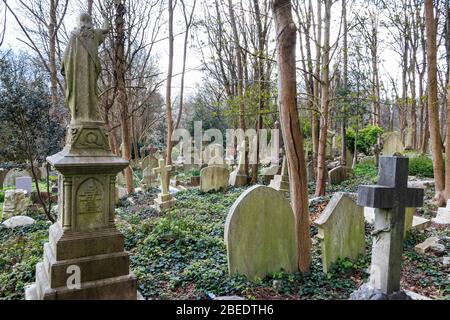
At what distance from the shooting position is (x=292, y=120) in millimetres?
4234

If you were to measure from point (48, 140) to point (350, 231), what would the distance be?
7.11 m

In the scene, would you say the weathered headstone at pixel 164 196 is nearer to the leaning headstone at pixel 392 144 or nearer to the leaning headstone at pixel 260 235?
the leaning headstone at pixel 260 235

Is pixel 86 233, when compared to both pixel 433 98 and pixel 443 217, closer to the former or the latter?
pixel 443 217

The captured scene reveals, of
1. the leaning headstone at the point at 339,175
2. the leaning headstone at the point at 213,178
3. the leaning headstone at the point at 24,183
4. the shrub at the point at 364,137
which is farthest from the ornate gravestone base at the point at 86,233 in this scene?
the shrub at the point at 364,137

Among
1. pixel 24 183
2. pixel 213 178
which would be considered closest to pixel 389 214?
pixel 213 178

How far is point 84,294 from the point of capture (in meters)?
3.27

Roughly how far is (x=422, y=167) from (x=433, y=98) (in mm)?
6312

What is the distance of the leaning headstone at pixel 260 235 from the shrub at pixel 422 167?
431 inches

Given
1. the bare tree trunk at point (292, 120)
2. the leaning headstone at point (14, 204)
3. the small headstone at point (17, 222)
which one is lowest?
the small headstone at point (17, 222)

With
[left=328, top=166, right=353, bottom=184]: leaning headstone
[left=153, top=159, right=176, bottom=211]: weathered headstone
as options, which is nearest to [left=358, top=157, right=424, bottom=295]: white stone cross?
[left=153, top=159, right=176, bottom=211]: weathered headstone

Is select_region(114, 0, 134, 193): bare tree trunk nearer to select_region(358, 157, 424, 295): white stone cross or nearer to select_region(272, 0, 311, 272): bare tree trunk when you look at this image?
select_region(272, 0, 311, 272): bare tree trunk

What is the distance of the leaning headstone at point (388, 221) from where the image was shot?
2.79 meters
